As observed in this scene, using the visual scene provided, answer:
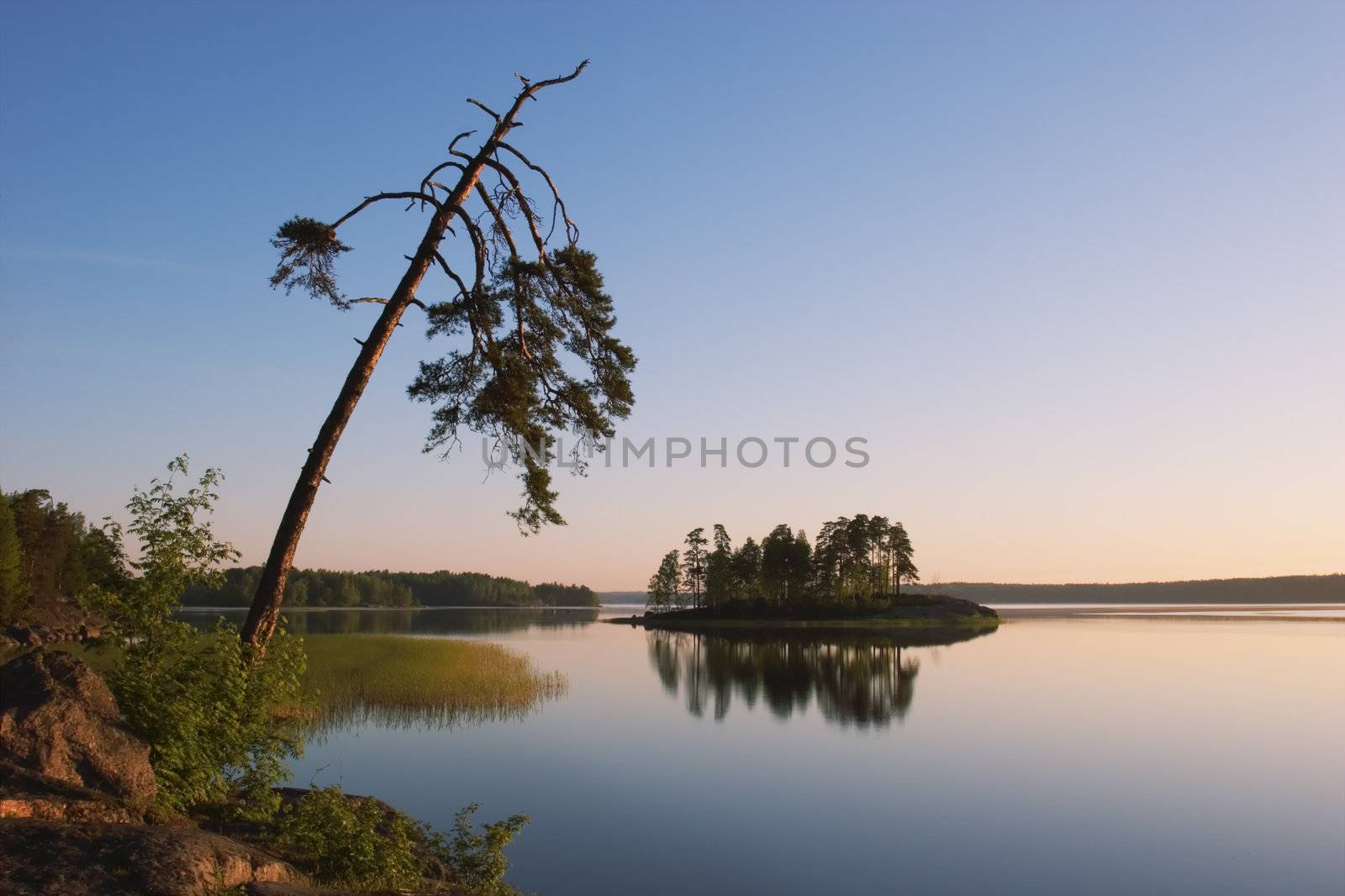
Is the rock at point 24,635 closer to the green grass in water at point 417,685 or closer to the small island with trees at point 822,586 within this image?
the green grass in water at point 417,685

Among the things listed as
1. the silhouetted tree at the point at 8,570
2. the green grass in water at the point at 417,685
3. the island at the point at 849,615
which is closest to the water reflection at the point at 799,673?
the green grass in water at the point at 417,685

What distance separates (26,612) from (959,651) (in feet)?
238

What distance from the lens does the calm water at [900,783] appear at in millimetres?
15258

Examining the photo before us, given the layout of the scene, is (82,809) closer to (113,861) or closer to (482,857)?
(113,861)

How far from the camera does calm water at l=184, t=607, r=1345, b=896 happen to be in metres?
15.3

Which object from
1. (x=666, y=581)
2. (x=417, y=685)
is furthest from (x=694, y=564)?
(x=417, y=685)

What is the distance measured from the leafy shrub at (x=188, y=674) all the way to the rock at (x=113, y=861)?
2.42 m

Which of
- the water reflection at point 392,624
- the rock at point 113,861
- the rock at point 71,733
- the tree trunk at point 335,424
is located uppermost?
the tree trunk at point 335,424

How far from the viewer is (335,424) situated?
13.8 m

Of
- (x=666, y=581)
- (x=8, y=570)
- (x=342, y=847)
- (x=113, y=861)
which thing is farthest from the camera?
(x=666, y=581)

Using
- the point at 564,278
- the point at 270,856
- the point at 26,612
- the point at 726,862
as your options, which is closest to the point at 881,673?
A: the point at 726,862

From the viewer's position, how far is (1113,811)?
19.0 meters

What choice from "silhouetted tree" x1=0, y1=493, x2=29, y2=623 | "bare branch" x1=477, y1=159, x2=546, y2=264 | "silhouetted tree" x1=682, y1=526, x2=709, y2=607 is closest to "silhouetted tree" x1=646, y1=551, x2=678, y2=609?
"silhouetted tree" x1=682, y1=526, x2=709, y2=607

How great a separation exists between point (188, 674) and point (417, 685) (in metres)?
24.0
